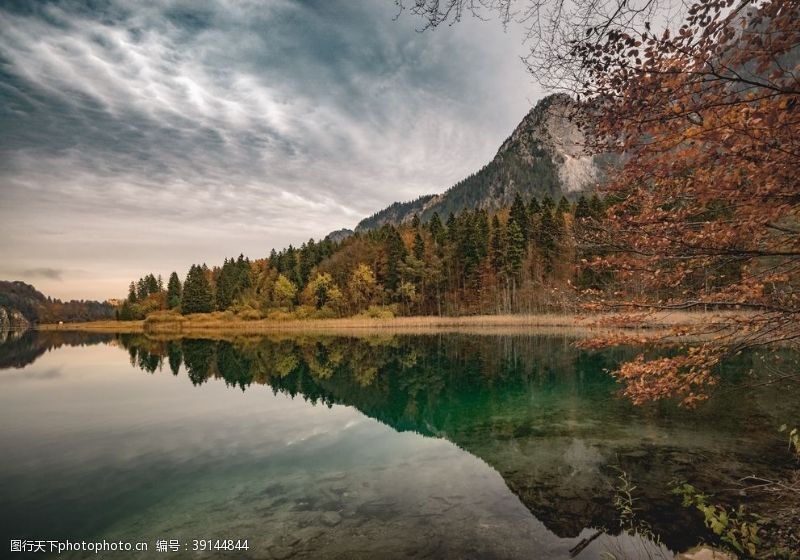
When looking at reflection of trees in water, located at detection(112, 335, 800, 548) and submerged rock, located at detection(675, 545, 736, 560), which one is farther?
reflection of trees in water, located at detection(112, 335, 800, 548)

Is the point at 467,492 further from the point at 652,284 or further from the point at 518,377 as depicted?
the point at 518,377

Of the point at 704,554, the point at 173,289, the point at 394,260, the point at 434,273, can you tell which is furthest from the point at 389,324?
the point at 173,289

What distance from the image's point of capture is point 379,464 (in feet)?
32.5

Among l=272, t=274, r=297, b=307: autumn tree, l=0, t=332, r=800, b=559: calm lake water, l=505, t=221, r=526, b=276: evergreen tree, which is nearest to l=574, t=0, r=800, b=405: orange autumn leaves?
l=0, t=332, r=800, b=559: calm lake water

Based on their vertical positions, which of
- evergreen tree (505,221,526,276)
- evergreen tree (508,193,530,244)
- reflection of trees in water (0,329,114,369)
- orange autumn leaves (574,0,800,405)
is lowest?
reflection of trees in water (0,329,114,369)

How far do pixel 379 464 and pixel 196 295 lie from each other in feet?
293

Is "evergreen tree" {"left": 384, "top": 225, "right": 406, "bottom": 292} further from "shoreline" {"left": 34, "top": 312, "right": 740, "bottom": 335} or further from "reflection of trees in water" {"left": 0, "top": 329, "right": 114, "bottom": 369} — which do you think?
"reflection of trees in water" {"left": 0, "top": 329, "right": 114, "bottom": 369}

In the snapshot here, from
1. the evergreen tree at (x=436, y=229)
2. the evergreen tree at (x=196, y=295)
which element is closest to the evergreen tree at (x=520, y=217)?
the evergreen tree at (x=436, y=229)

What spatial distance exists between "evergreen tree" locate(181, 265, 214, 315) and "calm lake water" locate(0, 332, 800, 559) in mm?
72031

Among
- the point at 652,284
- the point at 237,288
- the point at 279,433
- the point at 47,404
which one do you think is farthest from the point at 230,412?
the point at 237,288

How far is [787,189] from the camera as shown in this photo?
3.50 m

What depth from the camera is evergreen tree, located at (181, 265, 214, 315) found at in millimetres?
87750

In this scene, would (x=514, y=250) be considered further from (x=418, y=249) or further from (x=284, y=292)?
(x=284, y=292)

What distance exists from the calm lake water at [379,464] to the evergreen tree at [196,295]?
72031 mm
